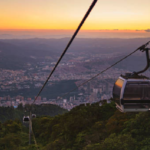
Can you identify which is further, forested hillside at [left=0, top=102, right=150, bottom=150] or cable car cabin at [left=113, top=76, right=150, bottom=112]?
forested hillside at [left=0, top=102, right=150, bottom=150]

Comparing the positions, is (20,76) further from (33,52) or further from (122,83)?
(122,83)

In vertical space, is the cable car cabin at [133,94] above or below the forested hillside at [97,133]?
above

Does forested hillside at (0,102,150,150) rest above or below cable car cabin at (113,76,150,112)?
below

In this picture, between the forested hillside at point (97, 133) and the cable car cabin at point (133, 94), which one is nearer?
the cable car cabin at point (133, 94)

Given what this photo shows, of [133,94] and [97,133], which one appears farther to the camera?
[97,133]

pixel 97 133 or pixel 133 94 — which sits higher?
pixel 133 94
